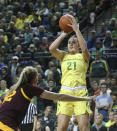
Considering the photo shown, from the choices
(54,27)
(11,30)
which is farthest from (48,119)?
(11,30)

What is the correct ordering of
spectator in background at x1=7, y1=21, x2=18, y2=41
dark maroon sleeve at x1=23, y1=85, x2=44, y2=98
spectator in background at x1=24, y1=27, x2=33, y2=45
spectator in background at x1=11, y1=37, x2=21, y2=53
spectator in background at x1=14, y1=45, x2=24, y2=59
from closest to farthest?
dark maroon sleeve at x1=23, y1=85, x2=44, y2=98 < spectator in background at x1=14, y1=45, x2=24, y2=59 < spectator in background at x1=11, y1=37, x2=21, y2=53 < spectator in background at x1=24, y1=27, x2=33, y2=45 < spectator in background at x1=7, y1=21, x2=18, y2=41

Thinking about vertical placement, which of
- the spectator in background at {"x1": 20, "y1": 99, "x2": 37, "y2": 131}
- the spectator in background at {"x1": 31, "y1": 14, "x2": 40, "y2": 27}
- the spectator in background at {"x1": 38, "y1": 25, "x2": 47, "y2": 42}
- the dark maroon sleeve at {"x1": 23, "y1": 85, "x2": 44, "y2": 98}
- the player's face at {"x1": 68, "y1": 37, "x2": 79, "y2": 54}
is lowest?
the spectator in background at {"x1": 20, "y1": 99, "x2": 37, "y2": 131}

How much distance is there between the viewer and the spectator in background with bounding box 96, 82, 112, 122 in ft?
36.5

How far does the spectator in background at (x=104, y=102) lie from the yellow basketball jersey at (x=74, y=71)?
392cm

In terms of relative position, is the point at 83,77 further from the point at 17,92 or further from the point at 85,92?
the point at 17,92

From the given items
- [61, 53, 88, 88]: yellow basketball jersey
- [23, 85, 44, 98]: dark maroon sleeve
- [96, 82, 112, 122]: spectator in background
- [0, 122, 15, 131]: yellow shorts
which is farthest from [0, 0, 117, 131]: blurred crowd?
[0, 122, 15, 131]: yellow shorts

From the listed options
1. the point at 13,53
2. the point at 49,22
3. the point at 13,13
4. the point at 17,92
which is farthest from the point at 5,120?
the point at 13,13

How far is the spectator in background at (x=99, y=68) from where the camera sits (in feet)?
41.3

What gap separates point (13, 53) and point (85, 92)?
26.3 ft

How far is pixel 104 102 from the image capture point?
11.2 meters

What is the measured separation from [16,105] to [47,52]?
9100mm

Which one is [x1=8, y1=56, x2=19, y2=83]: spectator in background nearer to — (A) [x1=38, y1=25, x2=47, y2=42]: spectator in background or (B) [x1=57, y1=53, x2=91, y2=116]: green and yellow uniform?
(A) [x1=38, y1=25, x2=47, y2=42]: spectator in background

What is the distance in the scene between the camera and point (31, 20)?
1738cm

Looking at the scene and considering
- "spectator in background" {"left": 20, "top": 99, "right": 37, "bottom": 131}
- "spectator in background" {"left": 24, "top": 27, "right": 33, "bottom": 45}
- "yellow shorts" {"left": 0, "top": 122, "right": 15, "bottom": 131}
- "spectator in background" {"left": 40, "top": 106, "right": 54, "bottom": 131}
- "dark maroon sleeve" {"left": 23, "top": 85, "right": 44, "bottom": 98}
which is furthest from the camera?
"spectator in background" {"left": 24, "top": 27, "right": 33, "bottom": 45}
